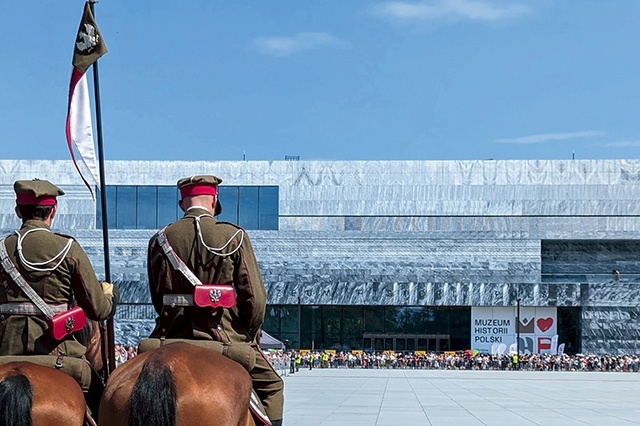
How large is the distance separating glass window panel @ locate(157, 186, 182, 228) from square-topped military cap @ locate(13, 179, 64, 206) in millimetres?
60905

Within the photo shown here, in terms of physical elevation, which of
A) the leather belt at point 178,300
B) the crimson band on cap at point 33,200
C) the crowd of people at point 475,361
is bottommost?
the crowd of people at point 475,361

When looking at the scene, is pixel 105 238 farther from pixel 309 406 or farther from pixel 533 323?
pixel 533 323

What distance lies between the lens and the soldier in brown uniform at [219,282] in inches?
235

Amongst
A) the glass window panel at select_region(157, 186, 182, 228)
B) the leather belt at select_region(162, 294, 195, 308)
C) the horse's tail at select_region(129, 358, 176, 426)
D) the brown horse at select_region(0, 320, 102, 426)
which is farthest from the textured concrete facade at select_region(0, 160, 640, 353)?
the horse's tail at select_region(129, 358, 176, 426)

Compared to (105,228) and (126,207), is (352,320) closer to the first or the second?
(126,207)

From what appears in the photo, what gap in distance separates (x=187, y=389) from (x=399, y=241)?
61212 mm

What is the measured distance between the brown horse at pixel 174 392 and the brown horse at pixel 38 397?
0.41 m

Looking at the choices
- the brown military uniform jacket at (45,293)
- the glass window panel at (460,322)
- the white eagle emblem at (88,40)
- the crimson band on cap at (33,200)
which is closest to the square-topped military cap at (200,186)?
the brown military uniform jacket at (45,293)

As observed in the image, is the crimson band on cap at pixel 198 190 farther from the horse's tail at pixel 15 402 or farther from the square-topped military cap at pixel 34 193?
the horse's tail at pixel 15 402

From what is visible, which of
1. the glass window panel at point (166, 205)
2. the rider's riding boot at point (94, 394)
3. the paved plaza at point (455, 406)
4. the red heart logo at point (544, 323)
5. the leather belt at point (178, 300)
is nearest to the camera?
Answer: the leather belt at point (178, 300)

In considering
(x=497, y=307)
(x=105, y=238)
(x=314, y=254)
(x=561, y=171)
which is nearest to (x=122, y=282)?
(x=314, y=254)

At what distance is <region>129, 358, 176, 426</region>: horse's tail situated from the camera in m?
4.96

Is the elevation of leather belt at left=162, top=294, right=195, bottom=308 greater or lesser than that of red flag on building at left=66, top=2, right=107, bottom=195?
lesser

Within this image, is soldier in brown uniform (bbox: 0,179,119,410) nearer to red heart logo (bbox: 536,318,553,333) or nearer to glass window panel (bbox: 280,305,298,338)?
red heart logo (bbox: 536,318,553,333)
